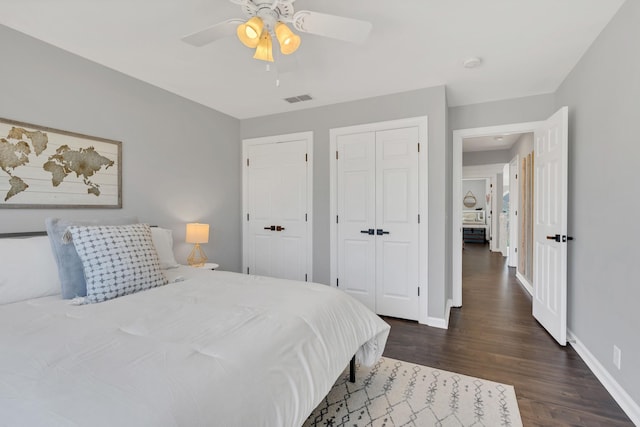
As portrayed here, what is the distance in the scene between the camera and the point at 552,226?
2760 mm

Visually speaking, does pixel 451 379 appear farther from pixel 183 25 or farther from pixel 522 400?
pixel 183 25

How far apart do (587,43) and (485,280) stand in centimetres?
365

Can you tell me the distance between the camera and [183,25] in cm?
205

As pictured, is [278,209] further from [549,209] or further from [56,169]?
[549,209]

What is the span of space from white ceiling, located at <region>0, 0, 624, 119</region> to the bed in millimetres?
1595

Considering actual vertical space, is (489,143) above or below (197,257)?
above

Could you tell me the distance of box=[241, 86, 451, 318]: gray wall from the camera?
3010 millimetres

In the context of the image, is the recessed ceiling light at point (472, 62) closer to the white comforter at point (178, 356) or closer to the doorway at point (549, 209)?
the doorway at point (549, 209)

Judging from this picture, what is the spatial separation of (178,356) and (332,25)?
1662 mm

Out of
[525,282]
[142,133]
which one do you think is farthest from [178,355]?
[525,282]

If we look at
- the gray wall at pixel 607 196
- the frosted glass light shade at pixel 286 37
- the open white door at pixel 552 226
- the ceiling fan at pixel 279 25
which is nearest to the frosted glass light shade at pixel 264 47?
the ceiling fan at pixel 279 25

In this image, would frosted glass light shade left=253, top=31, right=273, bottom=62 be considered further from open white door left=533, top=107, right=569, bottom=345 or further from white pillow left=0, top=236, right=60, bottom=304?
open white door left=533, top=107, right=569, bottom=345

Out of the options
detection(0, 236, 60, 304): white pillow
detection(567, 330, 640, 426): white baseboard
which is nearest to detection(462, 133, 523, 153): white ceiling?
detection(567, 330, 640, 426): white baseboard

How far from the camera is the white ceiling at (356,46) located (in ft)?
6.13
